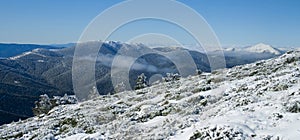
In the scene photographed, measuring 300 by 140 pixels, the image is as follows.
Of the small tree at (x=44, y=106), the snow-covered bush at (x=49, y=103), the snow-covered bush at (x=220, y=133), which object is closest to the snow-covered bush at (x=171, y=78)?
the snow-covered bush at (x=49, y=103)

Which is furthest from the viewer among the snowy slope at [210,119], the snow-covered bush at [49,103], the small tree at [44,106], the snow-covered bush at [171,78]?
the snow-covered bush at [171,78]

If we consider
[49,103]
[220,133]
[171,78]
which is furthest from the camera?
[171,78]

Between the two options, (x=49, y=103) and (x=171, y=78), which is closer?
(x=49, y=103)

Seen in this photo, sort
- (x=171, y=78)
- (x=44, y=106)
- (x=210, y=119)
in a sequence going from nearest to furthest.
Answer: (x=210, y=119) → (x=44, y=106) → (x=171, y=78)

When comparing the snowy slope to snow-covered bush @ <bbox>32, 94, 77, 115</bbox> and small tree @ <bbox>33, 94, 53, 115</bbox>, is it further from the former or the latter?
small tree @ <bbox>33, 94, 53, 115</bbox>

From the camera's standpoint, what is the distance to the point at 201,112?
2178 cm

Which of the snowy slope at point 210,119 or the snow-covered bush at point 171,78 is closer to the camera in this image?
the snowy slope at point 210,119

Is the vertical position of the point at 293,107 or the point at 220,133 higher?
the point at 293,107

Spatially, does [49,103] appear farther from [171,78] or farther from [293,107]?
[293,107]

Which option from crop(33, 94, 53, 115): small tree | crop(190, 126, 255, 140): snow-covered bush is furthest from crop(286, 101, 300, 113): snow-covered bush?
crop(33, 94, 53, 115): small tree

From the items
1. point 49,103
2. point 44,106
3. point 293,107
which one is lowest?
point 44,106

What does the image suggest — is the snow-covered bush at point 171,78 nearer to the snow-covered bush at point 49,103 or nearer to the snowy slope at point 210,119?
the snow-covered bush at point 49,103

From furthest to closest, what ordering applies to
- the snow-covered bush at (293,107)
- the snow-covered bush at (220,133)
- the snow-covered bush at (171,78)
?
the snow-covered bush at (171,78), the snow-covered bush at (293,107), the snow-covered bush at (220,133)

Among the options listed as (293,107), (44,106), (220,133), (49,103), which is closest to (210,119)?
(220,133)
